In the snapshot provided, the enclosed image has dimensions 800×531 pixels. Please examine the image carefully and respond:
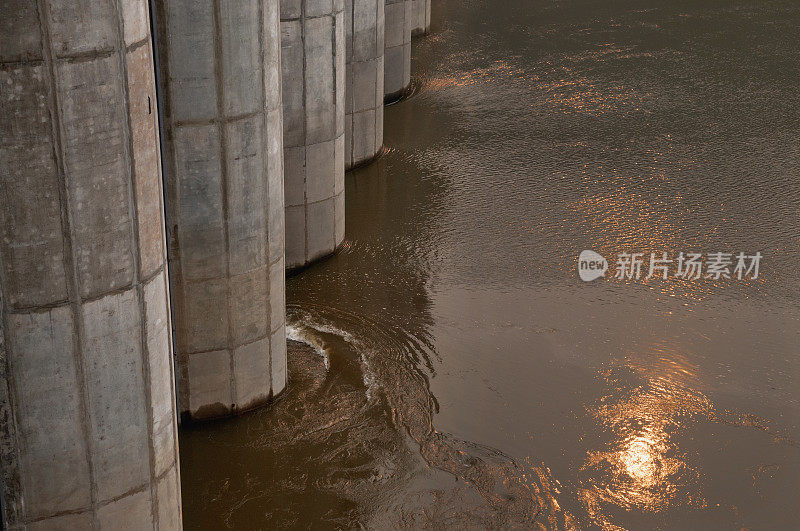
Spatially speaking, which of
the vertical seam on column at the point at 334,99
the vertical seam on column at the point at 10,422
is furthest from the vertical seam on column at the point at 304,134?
the vertical seam on column at the point at 10,422

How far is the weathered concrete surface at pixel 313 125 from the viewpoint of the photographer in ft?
34.2

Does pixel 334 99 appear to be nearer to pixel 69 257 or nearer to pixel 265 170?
pixel 265 170

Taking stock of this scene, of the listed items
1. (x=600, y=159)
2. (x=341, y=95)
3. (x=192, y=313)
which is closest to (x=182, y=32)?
(x=192, y=313)

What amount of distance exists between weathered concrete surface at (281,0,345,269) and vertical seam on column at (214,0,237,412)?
2.76m

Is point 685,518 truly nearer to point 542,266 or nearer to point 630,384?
point 630,384

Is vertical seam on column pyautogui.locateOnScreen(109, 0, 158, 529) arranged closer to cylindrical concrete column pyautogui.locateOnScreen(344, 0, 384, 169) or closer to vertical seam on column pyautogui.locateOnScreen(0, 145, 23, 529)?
vertical seam on column pyautogui.locateOnScreen(0, 145, 23, 529)

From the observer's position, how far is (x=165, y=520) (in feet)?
21.2

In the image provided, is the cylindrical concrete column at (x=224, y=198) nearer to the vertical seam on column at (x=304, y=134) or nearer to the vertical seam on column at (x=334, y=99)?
the vertical seam on column at (x=304, y=134)

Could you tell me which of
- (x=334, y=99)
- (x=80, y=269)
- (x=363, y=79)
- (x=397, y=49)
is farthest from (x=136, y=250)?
(x=397, y=49)

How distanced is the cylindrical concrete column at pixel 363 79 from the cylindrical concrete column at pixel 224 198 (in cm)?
590

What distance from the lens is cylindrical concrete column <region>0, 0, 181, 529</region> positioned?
4984mm

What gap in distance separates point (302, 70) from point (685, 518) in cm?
605

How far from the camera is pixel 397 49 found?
717 inches

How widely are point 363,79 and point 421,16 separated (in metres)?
9.60
